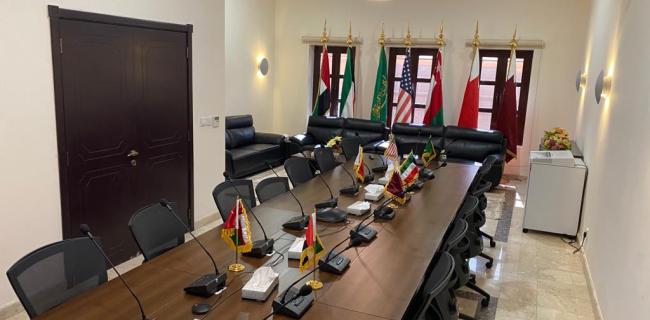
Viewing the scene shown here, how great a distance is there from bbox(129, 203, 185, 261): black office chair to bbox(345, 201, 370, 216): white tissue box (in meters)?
1.17

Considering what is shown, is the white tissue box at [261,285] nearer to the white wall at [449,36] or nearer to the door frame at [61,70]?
the door frame at [61,70]

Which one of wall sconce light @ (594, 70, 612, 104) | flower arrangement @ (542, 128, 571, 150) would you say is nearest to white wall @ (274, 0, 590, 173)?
flower arrangement @ (542, 128, 571, 150)

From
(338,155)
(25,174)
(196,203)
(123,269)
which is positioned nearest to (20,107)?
(25,174)

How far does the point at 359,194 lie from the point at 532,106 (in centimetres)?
518

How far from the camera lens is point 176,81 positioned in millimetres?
4523

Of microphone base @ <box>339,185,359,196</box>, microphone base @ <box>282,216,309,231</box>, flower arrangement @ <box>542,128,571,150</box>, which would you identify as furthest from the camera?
flower arrangement @ <box>542,128,571,150</box>

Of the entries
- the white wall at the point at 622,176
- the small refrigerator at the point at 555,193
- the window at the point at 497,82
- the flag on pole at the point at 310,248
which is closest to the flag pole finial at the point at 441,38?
the window at the point at 497,82

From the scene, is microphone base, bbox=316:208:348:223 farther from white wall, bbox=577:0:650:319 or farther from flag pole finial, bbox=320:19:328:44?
flag pole finial, bbox=320:19:328:44

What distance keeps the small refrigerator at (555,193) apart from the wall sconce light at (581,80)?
68.6 inches

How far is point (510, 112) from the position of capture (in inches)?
304

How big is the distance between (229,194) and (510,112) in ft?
19.0

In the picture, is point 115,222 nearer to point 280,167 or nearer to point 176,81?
point 176,81

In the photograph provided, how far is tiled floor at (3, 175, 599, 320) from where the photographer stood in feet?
11.6

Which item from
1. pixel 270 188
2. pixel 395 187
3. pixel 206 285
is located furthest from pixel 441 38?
pixel 206 285
